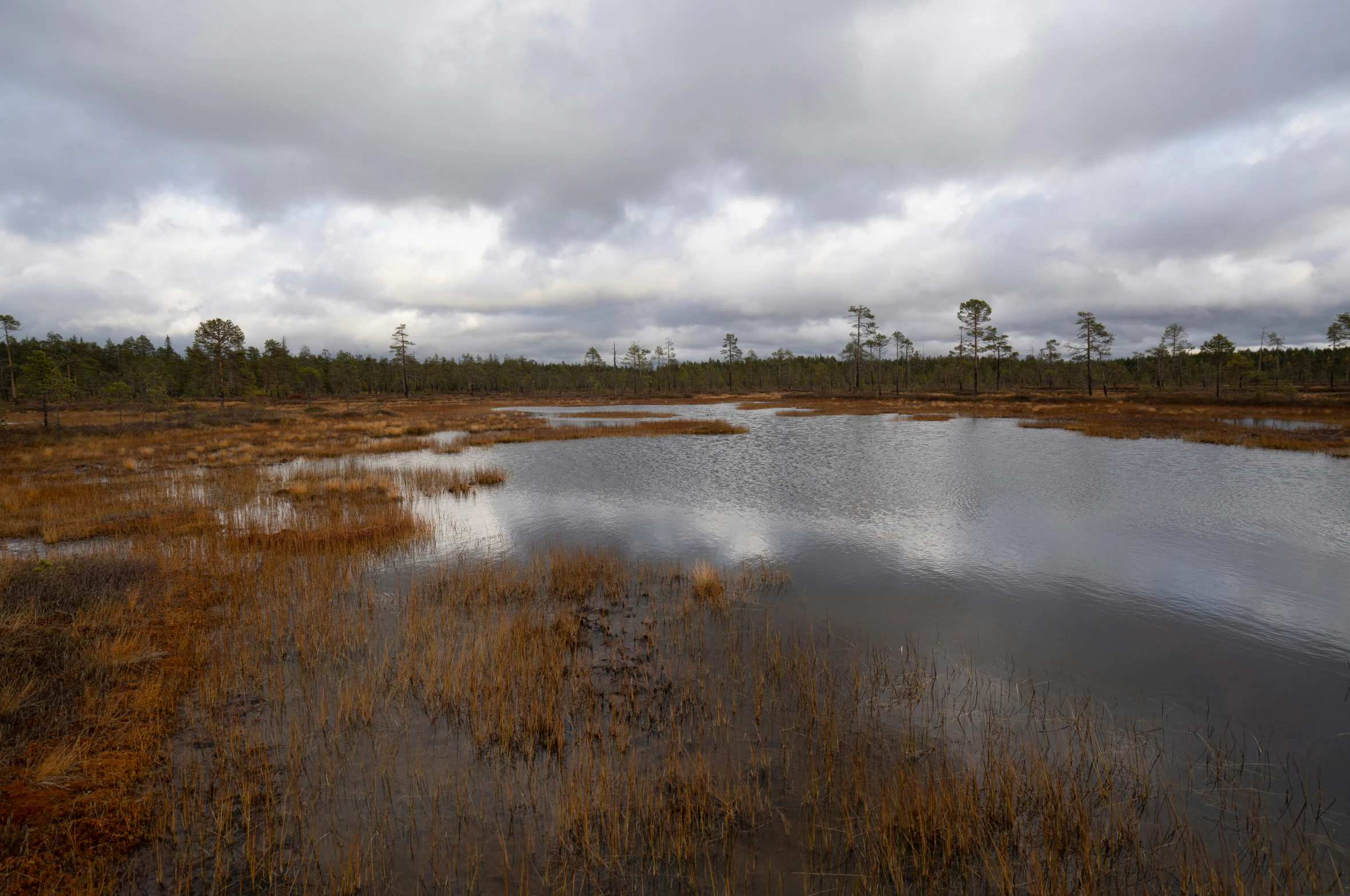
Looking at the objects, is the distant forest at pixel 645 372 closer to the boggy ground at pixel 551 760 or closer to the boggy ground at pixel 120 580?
the boggy ground at pixel 120 580

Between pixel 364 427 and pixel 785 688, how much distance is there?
50.2 meters

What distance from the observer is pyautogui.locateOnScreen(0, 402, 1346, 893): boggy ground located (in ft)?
15.7

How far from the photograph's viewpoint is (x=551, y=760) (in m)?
6.21

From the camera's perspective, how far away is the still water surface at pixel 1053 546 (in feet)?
28.2

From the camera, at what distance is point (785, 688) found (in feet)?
25.7

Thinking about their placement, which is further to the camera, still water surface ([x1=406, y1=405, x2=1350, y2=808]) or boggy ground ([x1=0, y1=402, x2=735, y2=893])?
still water surface ([x1=406, y1=405, x2=1350, y2=808])

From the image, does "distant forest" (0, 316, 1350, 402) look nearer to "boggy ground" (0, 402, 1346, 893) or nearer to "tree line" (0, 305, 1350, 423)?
"tree line" (0, 305, 1350, 423)

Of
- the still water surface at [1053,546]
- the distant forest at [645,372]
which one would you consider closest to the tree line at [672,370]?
the distant forest at [645,372]

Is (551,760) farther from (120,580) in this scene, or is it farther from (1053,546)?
(1053,546)

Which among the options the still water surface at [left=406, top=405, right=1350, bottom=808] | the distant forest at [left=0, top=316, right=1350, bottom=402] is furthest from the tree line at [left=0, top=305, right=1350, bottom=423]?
the still water surface at [left=406, top=405, right=1350, bottom=808]

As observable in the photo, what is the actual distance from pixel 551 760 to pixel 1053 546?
15.2 meters

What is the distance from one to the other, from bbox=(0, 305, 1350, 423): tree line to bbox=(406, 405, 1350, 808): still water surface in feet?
190

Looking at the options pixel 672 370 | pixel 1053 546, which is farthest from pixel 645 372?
pixel 1053 546

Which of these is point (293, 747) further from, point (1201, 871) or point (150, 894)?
point (1201, 871)
